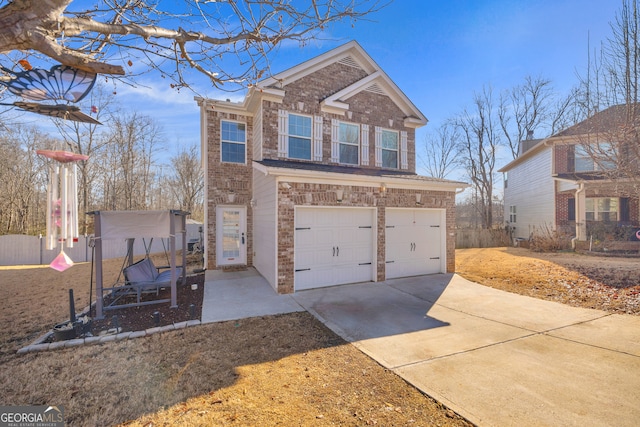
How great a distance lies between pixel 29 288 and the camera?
841 cm

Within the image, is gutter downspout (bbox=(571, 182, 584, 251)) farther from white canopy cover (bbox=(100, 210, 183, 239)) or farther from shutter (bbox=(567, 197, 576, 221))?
white canopy cover (bbox=(100, 210, 183, 239))

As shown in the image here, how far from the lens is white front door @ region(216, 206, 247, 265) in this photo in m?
10.1

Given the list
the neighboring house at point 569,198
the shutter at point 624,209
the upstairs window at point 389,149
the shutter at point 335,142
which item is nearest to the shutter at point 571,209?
the neighboring house at point 569,198

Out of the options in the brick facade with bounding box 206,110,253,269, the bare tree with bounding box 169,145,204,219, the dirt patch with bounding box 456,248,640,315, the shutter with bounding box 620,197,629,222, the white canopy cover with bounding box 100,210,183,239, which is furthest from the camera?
the bare tree with bounding box 169,145,204,219

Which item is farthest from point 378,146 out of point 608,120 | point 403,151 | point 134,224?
point 134,224

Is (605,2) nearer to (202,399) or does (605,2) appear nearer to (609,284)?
(609,284)

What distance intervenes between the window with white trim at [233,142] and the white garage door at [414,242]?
5855 millimetres

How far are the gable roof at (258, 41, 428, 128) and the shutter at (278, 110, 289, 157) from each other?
80 centimetres

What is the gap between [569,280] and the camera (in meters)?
8.19

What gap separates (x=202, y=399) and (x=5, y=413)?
1.92 meters

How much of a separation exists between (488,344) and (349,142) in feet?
25.8

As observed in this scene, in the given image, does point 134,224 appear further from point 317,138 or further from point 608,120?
point 608,120

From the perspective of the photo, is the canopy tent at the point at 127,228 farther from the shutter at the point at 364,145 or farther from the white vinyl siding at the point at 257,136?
the shutter at the point at 364,145

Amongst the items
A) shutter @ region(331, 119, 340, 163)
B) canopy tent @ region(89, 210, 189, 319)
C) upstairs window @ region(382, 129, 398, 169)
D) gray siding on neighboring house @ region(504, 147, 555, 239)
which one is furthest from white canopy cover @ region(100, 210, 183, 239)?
gray siding on neighboring house @ region(504, 147, 555, 239)
